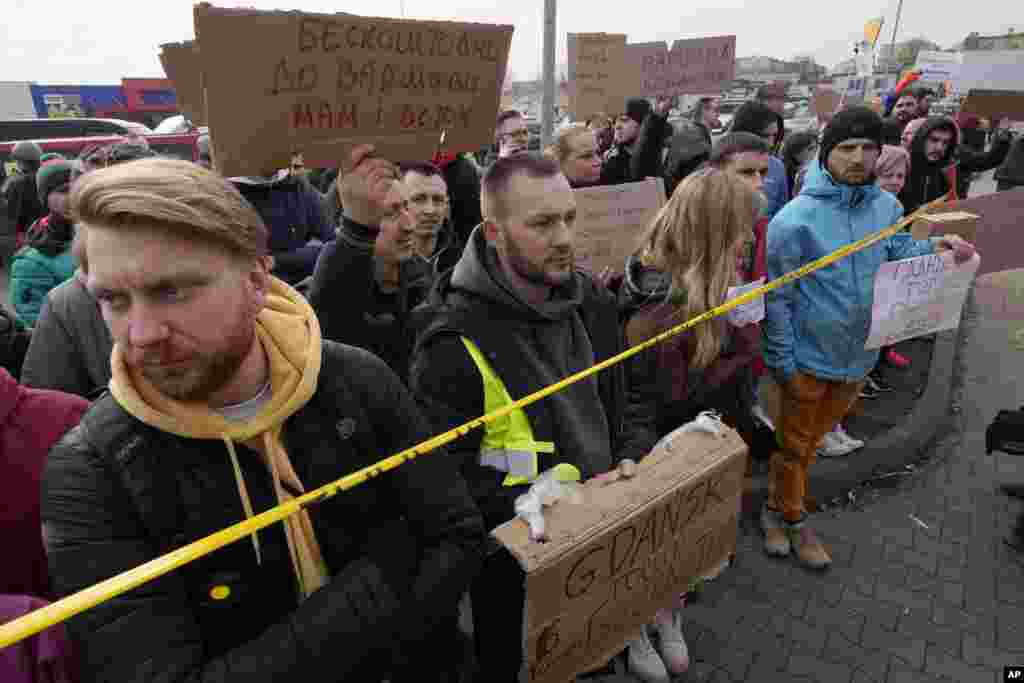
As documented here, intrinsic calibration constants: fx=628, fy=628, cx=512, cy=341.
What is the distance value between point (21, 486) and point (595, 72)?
5.88 metres

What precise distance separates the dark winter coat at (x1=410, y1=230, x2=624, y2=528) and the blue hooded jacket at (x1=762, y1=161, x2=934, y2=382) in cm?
138

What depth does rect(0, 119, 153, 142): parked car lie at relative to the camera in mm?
14320

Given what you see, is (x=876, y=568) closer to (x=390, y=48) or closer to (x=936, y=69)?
(x=390, y=48)

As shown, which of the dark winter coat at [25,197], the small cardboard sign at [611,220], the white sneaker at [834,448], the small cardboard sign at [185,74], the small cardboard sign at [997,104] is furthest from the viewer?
the dark winter coat at [25,197]

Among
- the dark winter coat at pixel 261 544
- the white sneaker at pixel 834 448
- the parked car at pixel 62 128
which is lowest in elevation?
the white sneaker at pixel 834 448

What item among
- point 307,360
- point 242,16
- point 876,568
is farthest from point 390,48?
point 876,568

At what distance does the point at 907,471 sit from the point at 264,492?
176 inches

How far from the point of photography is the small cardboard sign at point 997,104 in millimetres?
6707

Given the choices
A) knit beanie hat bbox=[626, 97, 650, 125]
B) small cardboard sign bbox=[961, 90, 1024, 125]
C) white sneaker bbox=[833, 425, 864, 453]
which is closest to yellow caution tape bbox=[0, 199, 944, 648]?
white sneaker bbox=[833, 425, 864, 453]

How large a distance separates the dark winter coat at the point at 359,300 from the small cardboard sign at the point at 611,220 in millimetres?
1569

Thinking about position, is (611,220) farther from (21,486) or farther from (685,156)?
(21,486)

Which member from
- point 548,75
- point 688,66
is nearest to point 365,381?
point 548,75

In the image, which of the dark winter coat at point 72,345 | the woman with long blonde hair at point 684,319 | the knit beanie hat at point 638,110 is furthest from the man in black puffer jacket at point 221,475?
the knit beanie hat at point 638,110

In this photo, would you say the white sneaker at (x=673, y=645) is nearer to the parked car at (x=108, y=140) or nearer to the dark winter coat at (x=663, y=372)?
the dark winter coat at (x=663, y=372)
